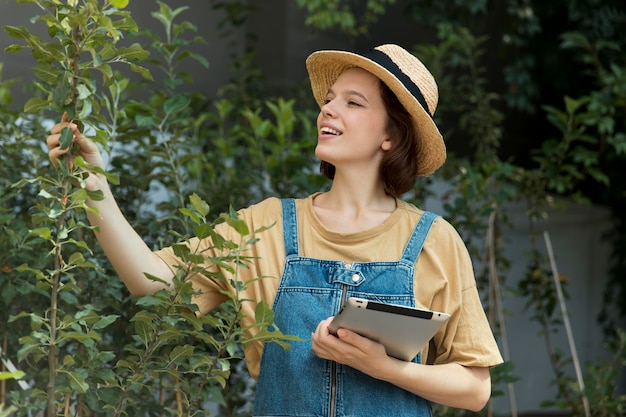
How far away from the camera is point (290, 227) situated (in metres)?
1.93

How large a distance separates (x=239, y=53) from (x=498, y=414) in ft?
6.10

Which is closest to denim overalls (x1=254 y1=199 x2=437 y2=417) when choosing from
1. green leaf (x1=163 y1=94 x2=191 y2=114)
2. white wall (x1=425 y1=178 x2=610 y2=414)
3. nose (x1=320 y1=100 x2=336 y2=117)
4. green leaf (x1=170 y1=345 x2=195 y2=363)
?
green leaf (x1=170 y1=345 x2=195 y2=363)

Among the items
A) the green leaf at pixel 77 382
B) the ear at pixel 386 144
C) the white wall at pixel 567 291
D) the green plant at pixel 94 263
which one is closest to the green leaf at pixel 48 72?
the green plant at pixel 94 263

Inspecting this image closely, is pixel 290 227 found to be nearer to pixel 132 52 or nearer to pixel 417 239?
pixel 417 239

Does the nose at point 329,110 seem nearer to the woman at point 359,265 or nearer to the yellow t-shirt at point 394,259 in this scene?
the woman at point 359,265

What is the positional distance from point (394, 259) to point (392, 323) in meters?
0.22

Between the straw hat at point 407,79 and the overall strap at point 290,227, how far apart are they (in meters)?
0.30

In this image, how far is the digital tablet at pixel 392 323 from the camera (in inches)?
64.7

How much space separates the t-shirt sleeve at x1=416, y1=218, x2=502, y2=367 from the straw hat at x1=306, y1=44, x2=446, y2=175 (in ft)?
0.65

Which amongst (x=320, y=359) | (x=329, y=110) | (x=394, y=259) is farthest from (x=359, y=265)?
(x=329, y=110)

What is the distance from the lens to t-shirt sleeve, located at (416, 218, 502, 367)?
1882mm

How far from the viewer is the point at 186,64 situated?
3352 mm

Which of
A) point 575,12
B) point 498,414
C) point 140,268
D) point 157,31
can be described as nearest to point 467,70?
point 575,12

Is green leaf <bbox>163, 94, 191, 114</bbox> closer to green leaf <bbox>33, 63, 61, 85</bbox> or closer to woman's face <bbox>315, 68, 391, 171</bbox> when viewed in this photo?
woman's face <bbox>315, 68, 391, 171</bbox>
